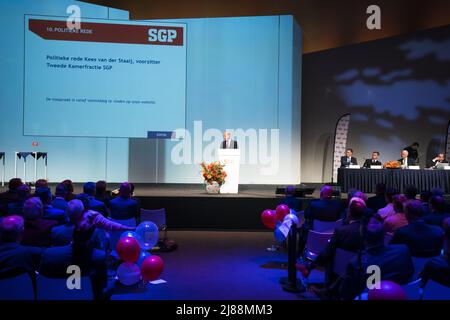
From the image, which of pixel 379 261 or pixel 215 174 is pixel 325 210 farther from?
pixel 215 174

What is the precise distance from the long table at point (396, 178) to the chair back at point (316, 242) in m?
5.41

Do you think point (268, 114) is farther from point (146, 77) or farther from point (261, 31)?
point (146, 77)

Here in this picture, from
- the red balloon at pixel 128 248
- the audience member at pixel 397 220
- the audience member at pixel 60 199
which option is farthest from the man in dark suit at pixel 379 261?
the audience member at pixel 60 199

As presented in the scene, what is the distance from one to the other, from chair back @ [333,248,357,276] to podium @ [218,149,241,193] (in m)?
4.99

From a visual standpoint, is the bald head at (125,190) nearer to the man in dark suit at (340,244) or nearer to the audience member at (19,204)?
the audience member at (19,204)

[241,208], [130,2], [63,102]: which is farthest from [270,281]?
[130,2]

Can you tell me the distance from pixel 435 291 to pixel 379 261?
0.35m

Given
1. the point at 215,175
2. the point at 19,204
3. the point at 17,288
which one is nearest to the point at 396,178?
the point at 215,175

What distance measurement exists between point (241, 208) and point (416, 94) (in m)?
7.13

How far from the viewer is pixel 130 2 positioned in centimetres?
1117

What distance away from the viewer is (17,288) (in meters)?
2.43

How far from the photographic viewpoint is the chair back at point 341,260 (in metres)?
3.28

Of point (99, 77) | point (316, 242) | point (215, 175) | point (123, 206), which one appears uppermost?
point (99, 77)
